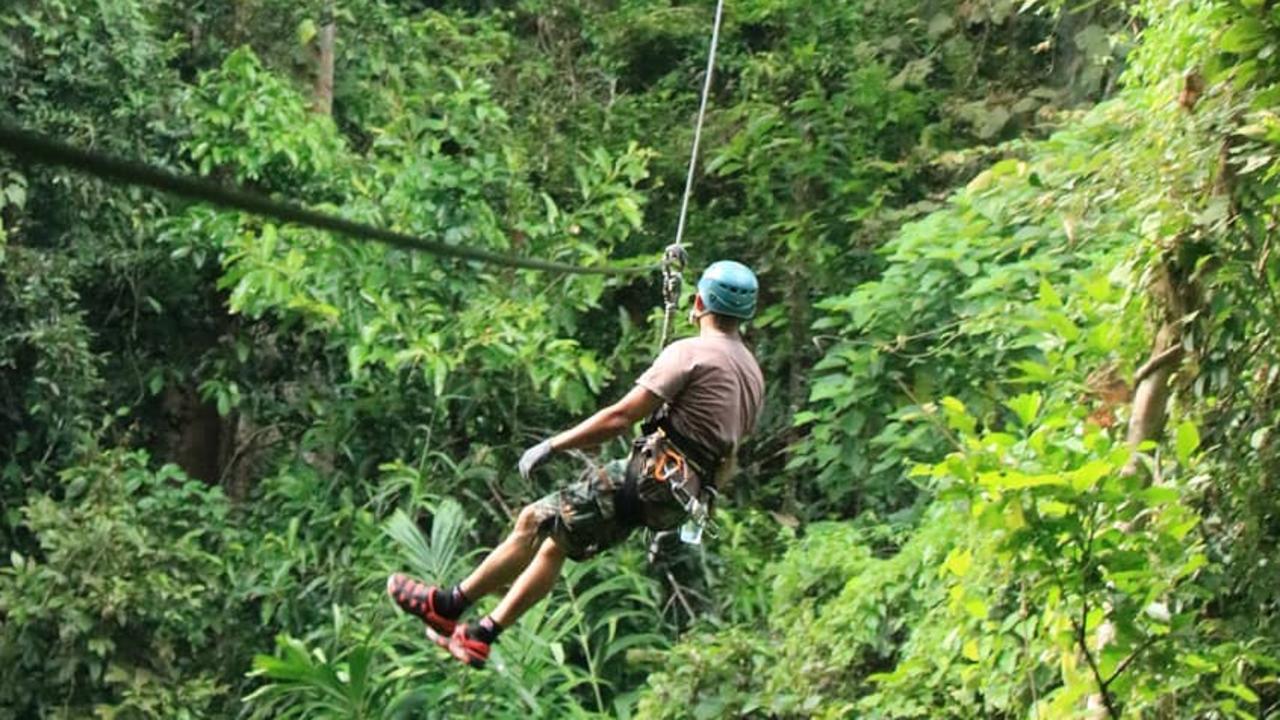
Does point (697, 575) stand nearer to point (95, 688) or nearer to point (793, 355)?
point (793, 355)

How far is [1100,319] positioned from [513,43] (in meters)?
5.31

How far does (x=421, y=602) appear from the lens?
4.23 meters

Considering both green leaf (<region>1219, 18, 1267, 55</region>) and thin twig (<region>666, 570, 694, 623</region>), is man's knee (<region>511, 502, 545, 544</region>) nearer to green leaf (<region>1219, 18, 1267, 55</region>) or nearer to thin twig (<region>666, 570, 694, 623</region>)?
green leaf (<region>1219, 18, 1267, 55</region>)

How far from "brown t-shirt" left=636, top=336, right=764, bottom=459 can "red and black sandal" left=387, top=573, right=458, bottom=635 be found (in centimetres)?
81

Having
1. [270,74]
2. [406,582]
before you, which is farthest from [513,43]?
[406,582]

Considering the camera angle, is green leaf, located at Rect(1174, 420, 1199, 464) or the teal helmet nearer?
green leaf, located at Rect(1174, 420, 1199, 464)

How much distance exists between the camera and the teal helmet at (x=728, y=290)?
389 centimetres

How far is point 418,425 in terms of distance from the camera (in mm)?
6832

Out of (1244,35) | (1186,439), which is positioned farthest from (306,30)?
(1186,439)

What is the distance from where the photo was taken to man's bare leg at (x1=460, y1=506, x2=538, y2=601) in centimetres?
410

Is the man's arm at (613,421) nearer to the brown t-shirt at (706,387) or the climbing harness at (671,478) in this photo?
the brown t-shirt at (706,387)

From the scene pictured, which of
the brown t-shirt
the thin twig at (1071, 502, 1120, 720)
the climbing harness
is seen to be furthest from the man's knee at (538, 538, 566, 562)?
the thin twig at (1071, 502, 1120, 720)

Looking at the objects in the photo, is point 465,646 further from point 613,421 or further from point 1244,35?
point 1244,35

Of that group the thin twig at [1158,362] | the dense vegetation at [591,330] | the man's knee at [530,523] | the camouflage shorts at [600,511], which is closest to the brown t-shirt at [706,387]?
the camouflage shorts at [600,511]
